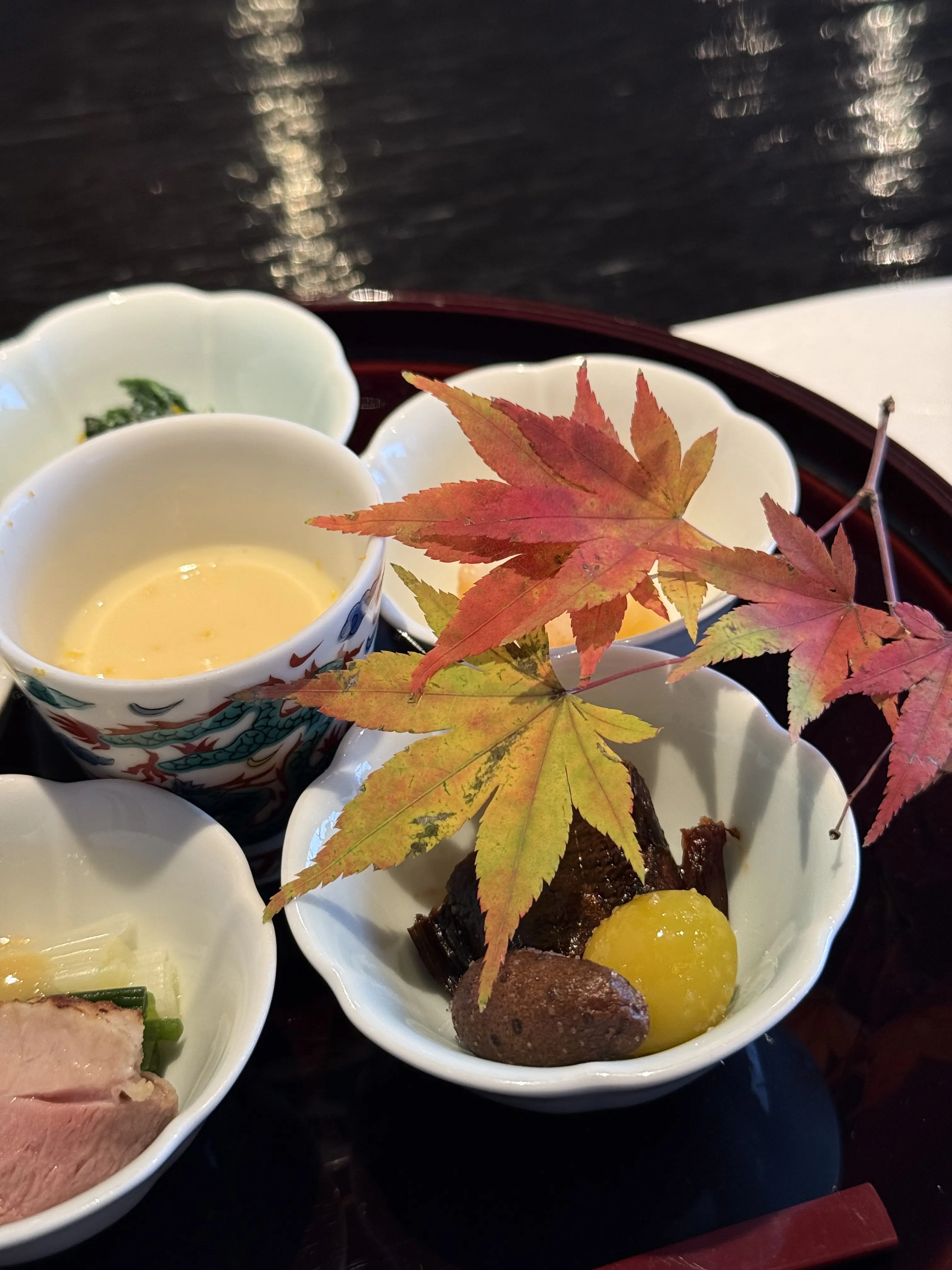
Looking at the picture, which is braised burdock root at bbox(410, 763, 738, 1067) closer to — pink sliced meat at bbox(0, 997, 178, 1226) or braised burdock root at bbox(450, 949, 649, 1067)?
braised burdock root at bbox(450, 949, 649, 1067)

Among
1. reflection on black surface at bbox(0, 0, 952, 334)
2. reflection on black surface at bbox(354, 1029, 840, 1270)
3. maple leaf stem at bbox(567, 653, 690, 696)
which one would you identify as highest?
reflection on black surface at bbox(0, 0, 952, 334)

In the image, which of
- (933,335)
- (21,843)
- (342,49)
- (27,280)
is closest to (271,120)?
(342,49)

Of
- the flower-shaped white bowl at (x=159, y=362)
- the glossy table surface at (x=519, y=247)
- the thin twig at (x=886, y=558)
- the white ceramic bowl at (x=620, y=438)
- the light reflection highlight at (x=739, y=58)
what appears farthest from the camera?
the light reflection highlight at (x=739, y=58)

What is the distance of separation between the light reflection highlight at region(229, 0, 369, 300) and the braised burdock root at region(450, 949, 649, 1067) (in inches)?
50.2

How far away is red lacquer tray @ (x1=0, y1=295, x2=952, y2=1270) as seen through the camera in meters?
0.75

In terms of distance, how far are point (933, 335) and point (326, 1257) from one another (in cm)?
145

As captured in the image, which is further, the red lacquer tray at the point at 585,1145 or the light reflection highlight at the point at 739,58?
the light reflection highlight at the point at 739,58

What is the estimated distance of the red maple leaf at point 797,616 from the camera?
71cm

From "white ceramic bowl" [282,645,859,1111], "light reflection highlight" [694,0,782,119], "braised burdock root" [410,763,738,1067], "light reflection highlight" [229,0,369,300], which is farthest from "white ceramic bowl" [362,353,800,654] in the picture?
"light reflection highlight" [694,0,782,119]

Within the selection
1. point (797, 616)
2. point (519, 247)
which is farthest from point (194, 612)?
point (519, 247)

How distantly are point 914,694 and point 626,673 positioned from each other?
23cm

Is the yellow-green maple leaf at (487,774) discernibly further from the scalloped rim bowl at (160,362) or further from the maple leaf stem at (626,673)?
the scalloped rim bowl at (160,362)

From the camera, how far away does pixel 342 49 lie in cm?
246

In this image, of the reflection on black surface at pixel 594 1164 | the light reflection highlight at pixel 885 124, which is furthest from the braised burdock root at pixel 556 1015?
the light reflection highlight at pixel 885 124
